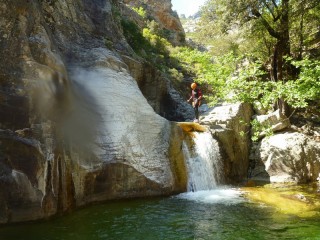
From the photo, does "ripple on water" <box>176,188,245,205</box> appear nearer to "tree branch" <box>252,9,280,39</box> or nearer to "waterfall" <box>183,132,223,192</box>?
"waterfall" <box>183,132,223,192</box>

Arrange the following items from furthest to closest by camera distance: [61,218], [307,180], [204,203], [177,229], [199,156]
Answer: [307,180], [199,156], [204,203], [61,218], [177,229]

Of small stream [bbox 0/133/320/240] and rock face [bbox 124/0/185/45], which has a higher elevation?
rock face [bbox 124/0/185/45]

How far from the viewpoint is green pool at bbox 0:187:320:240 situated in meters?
8.30

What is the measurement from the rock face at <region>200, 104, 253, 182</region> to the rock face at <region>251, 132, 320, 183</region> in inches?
32.8

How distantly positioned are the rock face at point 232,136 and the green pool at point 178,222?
448 centimetres

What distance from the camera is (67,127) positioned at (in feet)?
36.1

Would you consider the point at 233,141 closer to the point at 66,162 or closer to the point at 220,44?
the point at 66,162

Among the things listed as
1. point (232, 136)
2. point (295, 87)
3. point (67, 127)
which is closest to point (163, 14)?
point (232, 136)

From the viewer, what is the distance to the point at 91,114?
12469 millimetres

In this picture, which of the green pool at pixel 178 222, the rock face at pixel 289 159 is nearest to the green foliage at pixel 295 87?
the rock face at pixel 289 159

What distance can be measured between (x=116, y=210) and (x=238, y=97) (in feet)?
24.2

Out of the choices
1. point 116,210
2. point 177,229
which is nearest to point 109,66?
point 116,210

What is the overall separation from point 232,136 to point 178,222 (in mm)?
8282

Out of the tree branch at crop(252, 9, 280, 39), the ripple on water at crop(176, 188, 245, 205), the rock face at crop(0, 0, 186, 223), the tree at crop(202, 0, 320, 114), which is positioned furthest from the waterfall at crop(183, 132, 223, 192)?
the tree branch at crop(252, 9, 280, 39)
